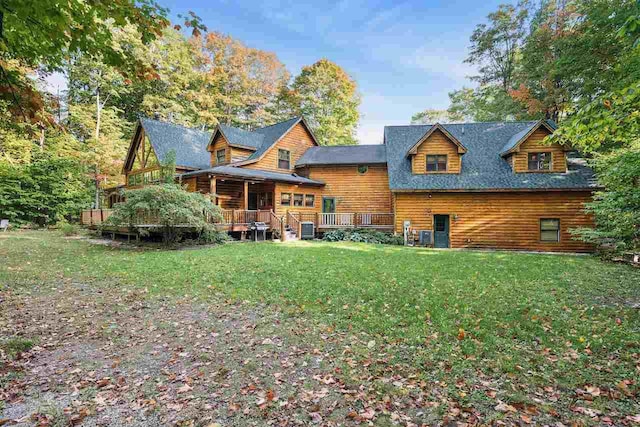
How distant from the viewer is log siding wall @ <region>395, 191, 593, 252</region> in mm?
16391

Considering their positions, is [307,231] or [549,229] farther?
[307,231]

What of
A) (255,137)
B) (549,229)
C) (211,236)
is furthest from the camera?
(255,137)

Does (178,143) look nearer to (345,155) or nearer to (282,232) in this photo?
(282,232)

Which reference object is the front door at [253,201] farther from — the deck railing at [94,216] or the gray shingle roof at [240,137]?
the deck railing at [94,216]

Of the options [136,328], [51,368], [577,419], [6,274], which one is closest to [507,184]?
[577,419]

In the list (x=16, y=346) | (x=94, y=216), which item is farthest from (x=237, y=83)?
(x=16, y=346)

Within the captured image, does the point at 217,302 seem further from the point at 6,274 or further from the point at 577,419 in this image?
the point at 6,274

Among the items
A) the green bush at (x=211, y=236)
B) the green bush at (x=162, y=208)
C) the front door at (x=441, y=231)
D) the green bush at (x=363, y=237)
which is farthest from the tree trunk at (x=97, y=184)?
the front door at (x=441, y=231)

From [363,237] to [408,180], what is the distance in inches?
169

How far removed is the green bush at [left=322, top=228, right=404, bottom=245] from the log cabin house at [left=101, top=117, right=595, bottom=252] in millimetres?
662

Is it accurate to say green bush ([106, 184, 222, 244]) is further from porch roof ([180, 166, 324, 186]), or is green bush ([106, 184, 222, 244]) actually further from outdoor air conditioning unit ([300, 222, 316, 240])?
outdoor air conditioning unit ([300, 222, 316, 240])

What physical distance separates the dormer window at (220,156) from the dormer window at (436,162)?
13.8 meters

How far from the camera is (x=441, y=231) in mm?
17656

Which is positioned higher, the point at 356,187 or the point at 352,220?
the point at 356,187
